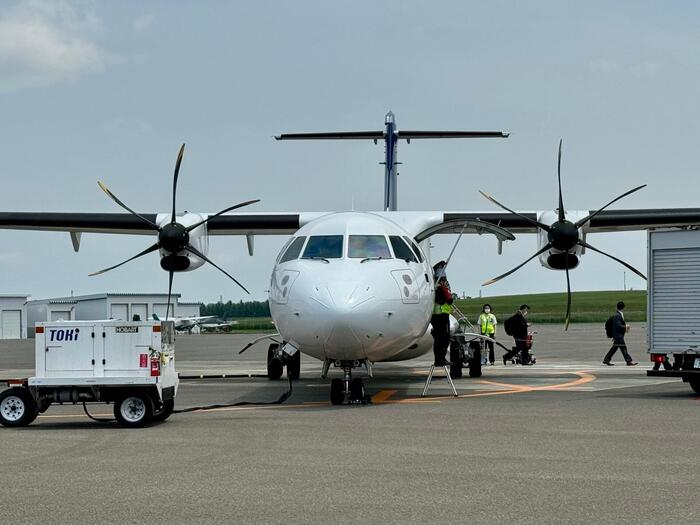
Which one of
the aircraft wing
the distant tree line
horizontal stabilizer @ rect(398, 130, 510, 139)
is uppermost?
horizontal stabilizer @ rect(398, 130, 510, 139)

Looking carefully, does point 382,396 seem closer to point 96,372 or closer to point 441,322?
point 441,322

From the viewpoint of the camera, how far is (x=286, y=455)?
346 inches

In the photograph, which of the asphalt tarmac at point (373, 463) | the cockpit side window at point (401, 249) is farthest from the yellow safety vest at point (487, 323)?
the cockpit side window at point (401, 249)

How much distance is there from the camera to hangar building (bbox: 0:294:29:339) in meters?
72.8

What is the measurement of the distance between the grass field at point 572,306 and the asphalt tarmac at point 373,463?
7416 cm

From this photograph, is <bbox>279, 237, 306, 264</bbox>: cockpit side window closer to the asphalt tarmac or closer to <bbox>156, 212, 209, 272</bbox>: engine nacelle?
the asphalt tarmac

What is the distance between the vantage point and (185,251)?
65.2 ft

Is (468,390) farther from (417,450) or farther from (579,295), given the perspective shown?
(579,295)

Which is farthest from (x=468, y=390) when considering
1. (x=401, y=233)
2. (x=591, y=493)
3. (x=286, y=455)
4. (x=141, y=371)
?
(x=591, y=493)

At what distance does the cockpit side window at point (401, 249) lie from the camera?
47.6 feet

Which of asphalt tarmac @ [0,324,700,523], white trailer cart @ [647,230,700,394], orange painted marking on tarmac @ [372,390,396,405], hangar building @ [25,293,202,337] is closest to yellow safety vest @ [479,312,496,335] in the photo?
orange painted marking on tarmac @ [372,390,396,405]

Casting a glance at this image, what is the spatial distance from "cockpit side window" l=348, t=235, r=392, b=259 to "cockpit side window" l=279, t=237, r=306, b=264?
31.9 inches

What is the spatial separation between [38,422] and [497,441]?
5979mm

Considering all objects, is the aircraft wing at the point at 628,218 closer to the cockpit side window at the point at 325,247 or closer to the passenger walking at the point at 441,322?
the passenger walking at the point at 441,322
